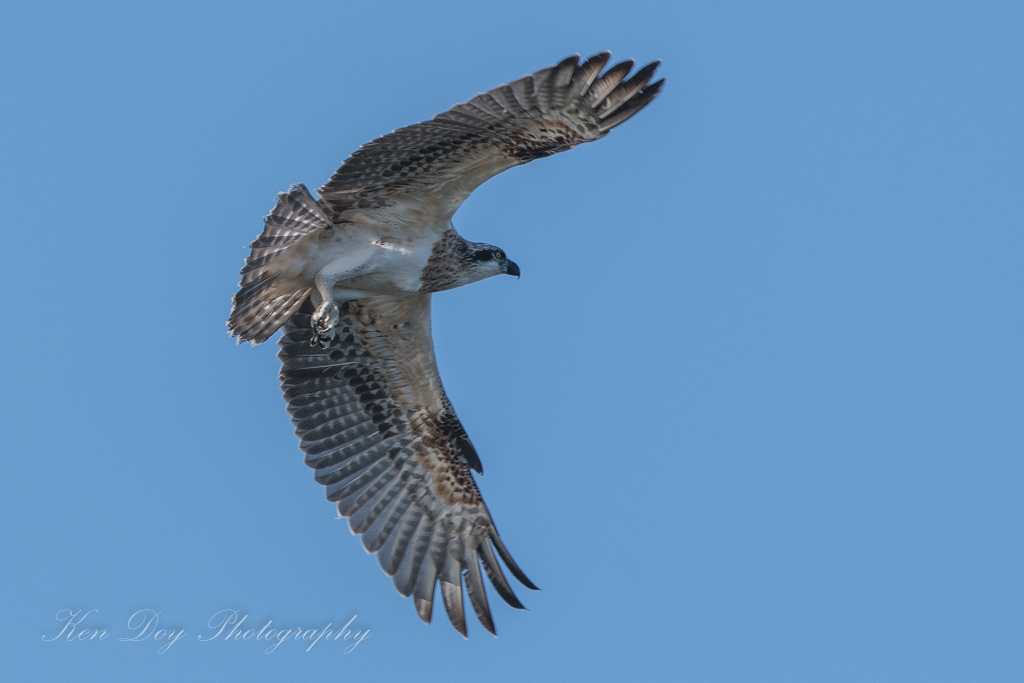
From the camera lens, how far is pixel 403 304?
1140 cm

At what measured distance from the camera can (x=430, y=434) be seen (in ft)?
39.2

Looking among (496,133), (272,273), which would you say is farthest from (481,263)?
(272,273)

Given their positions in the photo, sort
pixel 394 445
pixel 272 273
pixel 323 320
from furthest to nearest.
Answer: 1. pixel 394 445
2. pixel 323 320
3. pixel 272 273

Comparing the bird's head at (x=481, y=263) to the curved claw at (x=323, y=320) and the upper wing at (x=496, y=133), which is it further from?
the curved claw at (x=323, y=320)

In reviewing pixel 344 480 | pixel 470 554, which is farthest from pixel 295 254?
pixel 470 554

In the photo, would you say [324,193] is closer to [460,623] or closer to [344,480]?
[344,480]

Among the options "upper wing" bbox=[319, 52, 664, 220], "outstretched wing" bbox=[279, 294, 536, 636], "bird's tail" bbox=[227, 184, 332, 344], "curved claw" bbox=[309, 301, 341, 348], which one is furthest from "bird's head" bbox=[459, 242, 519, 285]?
"bird's tail" bbox=[227, 184, 332, 344]

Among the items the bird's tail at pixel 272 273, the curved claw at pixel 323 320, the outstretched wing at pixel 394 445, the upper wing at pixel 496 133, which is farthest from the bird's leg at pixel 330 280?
the outstretched wing at pixel 394 445

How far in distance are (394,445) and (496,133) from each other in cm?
365

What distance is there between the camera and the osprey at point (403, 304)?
9.38 metres

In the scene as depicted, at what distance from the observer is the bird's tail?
977 centimetres

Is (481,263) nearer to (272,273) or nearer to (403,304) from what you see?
(403,304)

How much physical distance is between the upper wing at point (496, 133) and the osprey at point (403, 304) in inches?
0.4

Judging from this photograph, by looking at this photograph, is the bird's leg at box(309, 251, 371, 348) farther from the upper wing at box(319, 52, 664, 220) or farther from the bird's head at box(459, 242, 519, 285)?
the bird's head at box(459, 242, 519, 285)
